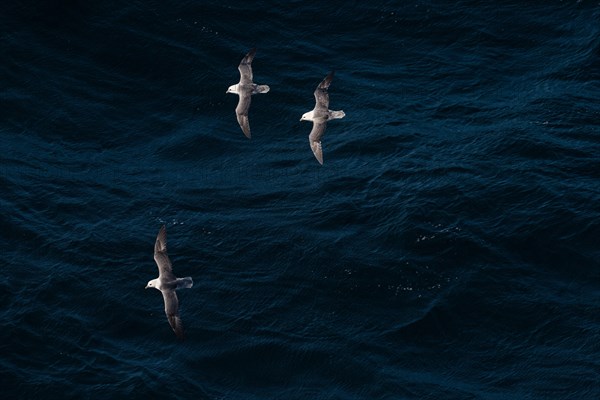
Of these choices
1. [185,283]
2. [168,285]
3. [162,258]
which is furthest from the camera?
[162,258]

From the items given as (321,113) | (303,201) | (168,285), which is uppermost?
(321,113)

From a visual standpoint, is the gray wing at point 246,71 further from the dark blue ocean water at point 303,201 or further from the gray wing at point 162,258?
the gray wing at point 162,258

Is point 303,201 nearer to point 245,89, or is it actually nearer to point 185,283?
point 245,89

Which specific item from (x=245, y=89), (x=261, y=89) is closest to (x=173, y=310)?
(x=261, y=89)

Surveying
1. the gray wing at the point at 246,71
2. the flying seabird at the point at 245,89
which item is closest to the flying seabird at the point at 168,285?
the flying seabird at the point at 245,89

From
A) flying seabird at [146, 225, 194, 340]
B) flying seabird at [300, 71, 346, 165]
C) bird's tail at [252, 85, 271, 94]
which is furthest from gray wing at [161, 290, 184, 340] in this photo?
bird's tail at [252, 85, 271, 94]

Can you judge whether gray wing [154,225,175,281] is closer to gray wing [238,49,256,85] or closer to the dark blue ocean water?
the dark blue ocean water

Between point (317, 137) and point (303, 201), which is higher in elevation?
point (317, 137)

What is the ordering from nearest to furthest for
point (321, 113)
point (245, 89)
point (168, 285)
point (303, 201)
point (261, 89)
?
point (168, 285), point (321, 113), point (261, 89), point (245, 89), point (303, 201)

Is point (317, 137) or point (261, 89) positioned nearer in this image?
point (261, 89)
